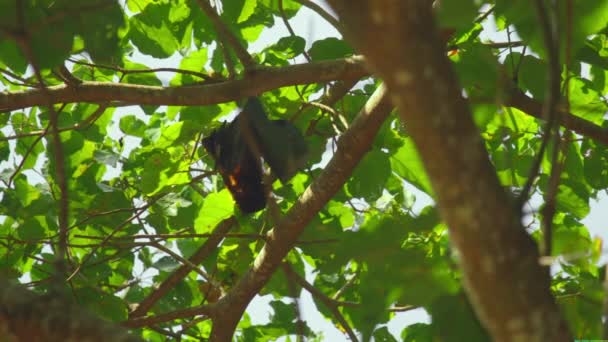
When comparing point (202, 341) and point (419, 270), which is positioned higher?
point (202, 341)

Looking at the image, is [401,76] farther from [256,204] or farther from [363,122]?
[256,204]

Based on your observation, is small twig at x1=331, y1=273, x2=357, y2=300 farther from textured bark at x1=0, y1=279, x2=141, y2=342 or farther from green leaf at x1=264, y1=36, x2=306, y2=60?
textured bark at x1=0, y1=279, x2=141, y2=342

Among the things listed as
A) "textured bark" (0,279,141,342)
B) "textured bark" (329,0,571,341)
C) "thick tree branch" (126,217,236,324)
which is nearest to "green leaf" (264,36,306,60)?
"thick tree branch" (126,217,236,324)

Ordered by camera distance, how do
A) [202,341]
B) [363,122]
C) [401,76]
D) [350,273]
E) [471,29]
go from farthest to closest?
[350,273]
[202,341]
[471,29]
[363,122]
[401,76]

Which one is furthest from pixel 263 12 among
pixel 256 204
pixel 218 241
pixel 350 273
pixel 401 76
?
pixel 401 76

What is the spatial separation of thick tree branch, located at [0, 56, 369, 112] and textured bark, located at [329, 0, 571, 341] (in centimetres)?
164

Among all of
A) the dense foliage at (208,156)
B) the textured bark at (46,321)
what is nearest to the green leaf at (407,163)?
the dense foliage at (208,156)

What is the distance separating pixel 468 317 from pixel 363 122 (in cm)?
146

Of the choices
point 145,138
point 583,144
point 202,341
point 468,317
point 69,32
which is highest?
point 145,138

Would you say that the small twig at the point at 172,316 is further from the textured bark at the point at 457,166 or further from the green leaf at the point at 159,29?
the textured bark at the point at 457,166

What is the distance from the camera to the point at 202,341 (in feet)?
12.3

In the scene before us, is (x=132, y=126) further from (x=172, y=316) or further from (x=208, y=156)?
(x=172, y=316)

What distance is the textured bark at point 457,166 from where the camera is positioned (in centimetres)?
103

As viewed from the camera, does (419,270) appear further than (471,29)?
No
